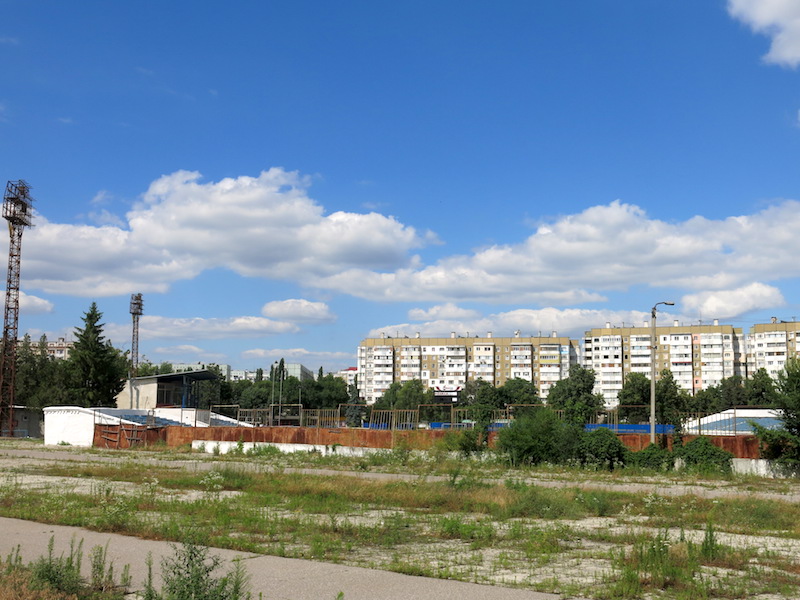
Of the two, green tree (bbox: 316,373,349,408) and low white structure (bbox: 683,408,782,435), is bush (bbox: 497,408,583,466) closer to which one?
low white structure (bbox: 683,408,782,435)

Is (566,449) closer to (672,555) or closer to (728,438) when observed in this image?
(728,438)

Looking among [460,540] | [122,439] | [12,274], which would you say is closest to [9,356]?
[12,274]

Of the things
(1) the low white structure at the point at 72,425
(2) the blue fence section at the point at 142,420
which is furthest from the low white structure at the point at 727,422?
(1) the low white structure at the point at 72,425

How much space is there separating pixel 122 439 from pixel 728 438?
34964 millimetres

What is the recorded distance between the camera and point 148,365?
14612 cm

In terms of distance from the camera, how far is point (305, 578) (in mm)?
8648

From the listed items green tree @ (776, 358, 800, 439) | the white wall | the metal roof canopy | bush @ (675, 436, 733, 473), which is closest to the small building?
the metal roof canopy

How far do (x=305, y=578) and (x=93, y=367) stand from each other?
7345 centimetres

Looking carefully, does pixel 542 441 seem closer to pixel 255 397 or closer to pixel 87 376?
pixel 87 376

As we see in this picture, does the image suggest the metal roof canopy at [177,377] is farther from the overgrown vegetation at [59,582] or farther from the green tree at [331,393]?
the overgrown vegetation at [59,582]

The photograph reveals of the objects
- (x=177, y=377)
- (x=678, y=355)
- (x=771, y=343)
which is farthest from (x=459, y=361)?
(x=177, y=377)

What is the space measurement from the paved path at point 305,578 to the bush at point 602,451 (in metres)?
22.6

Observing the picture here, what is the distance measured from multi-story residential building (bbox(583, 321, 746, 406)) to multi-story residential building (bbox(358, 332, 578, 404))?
31.1ft

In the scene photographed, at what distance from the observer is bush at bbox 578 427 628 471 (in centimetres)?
3008
